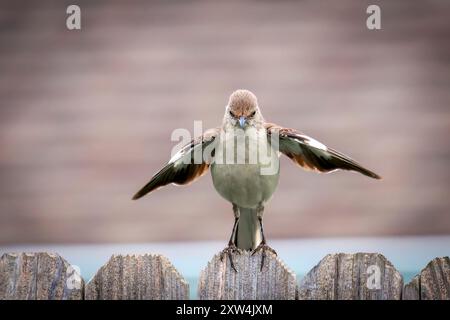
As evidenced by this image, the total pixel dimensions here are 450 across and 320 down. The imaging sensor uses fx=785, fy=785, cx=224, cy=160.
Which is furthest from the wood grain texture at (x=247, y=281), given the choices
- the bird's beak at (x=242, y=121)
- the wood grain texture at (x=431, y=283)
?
the bird's beak at (x=242, y=121)

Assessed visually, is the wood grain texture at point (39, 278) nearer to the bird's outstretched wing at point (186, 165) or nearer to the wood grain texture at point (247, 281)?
the wood grain texture at point (247, 281)

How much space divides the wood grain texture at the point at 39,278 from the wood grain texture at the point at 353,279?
35.0 inches

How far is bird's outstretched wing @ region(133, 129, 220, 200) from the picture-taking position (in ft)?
11.8

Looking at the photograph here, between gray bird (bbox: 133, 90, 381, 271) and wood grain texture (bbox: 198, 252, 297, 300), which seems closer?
wood grain texture (bbox: 198, 252, 297, 300)

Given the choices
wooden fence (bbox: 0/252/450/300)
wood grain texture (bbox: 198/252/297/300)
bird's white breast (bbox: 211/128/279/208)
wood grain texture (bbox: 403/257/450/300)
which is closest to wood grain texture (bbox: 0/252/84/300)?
wooden fence (bbox: 0/252/450/300)

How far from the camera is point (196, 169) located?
390 cm

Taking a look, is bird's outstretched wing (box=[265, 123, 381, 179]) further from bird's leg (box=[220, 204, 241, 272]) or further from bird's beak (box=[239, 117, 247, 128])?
bird's leg (box=[220, 204, 241, 272])

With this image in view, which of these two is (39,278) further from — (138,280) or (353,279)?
(353,279)

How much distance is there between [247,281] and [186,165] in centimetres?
95

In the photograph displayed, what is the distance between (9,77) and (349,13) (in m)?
1.94

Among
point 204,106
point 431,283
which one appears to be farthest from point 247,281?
point 204,106

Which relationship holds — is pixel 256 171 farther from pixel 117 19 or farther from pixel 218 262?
pixel 117 19

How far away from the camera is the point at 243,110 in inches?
155

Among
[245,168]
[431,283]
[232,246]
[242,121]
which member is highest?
[242,121]
